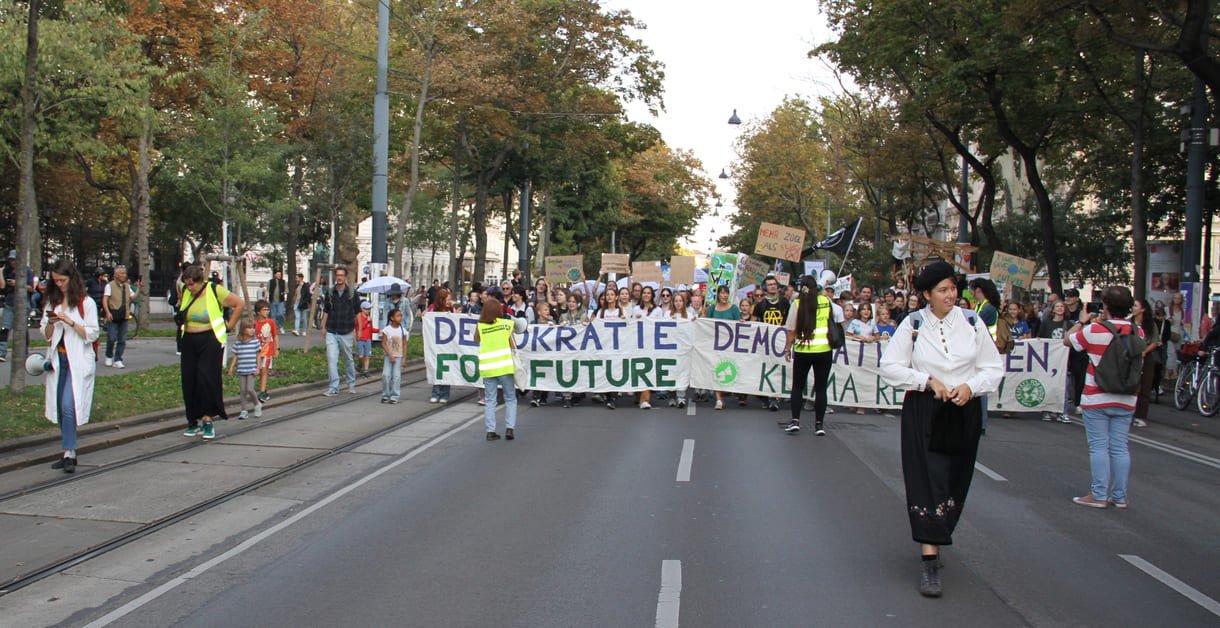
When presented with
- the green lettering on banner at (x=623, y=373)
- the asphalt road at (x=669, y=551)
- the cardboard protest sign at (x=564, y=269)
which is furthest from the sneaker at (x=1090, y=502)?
the cardboard protest sign at (x=564, y=269)

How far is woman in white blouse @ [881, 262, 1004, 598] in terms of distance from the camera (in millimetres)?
5539

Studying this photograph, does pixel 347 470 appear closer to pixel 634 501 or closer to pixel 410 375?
pixel 634 501

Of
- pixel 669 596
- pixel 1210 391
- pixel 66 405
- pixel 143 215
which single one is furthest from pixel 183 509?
pixel 143 215

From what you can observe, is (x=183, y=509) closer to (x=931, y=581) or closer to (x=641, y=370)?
(x=931, y=581)

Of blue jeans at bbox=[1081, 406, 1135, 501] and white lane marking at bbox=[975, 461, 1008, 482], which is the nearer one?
blue jeans at bbox=[1081, 406, 1135, 501]

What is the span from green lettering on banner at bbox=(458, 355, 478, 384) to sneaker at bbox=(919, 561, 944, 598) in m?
10.1

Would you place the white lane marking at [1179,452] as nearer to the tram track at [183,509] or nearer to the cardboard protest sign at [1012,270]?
the tram track at [183,509]

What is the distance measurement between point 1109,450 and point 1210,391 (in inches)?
352

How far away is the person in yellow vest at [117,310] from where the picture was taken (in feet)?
53.3

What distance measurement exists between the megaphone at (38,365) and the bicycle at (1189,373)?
15.7m

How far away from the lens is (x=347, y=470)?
891cm

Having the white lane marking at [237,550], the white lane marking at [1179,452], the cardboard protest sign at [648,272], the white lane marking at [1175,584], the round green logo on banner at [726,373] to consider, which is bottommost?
the white lane marking at [1179,452]

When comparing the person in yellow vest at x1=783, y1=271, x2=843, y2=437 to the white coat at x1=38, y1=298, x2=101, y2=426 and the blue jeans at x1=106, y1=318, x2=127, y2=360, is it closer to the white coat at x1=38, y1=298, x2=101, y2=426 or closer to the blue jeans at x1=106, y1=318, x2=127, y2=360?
the white coat at x1=38, y1=298, x2=101, y2=426

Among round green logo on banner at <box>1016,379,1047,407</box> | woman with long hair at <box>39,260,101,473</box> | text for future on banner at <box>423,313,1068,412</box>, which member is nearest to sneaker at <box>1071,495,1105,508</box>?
text for future on banner at <box>423,313,1068,412</box>
